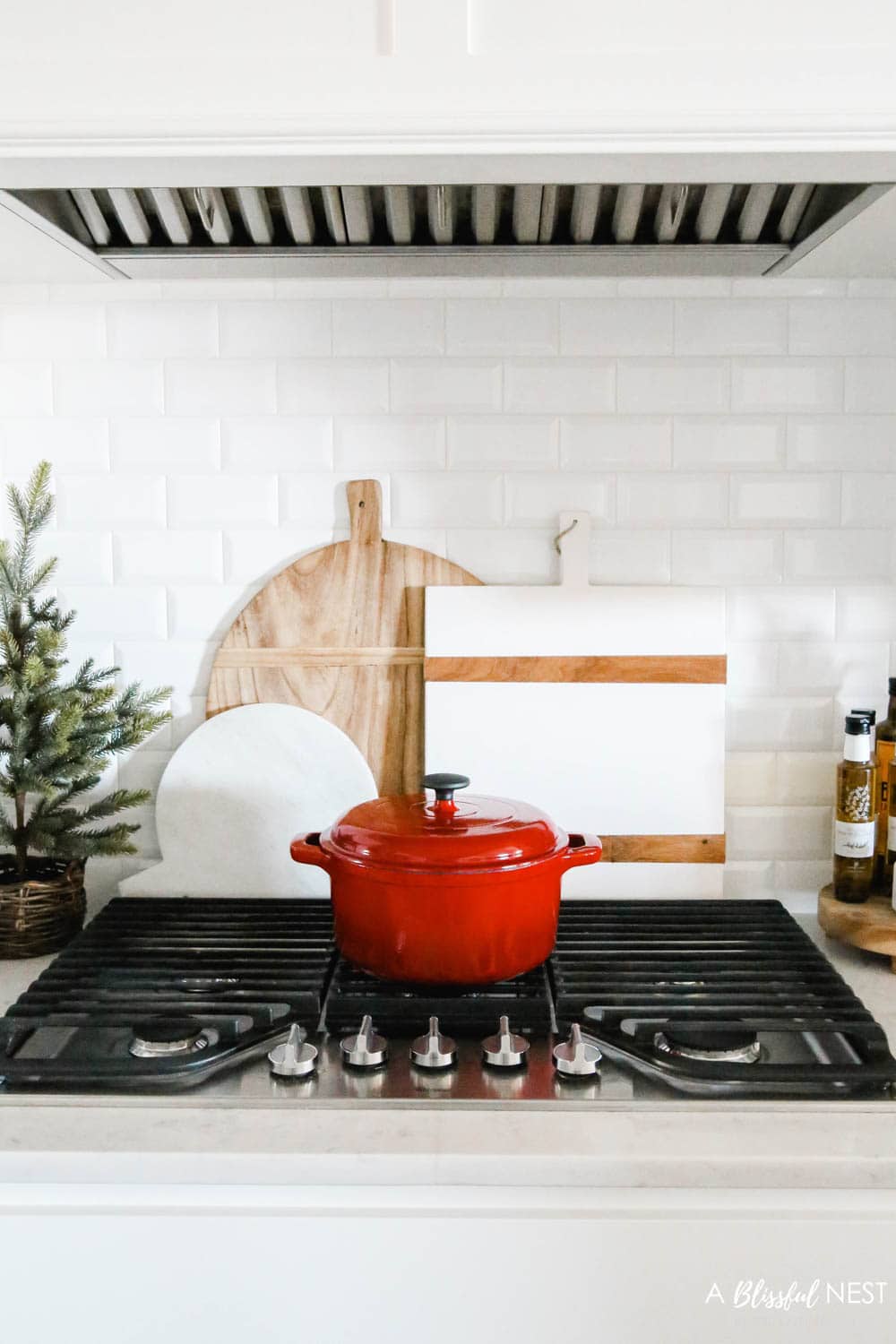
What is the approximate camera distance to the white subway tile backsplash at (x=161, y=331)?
1.50 m

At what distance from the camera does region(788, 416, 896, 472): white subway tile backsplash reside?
1.50m

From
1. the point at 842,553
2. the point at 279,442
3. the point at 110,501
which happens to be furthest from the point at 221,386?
the point at 842,553

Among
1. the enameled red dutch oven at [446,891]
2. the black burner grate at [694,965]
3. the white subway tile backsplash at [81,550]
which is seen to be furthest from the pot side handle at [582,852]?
the white subway tile backsplash at [81,550]

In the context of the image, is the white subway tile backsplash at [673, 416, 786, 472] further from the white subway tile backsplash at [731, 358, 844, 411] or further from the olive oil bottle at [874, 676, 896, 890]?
the olive oil bottle at [874, 676, 896, 890]

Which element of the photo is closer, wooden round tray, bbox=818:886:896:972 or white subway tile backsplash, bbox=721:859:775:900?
wooden round tray, bbox=818:886:896:972

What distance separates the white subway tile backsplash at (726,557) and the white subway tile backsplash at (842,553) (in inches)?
0.9

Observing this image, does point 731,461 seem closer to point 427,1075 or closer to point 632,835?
point 632,835

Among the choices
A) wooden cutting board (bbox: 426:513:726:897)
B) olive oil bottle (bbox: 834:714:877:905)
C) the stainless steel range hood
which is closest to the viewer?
the stainless steel range hood

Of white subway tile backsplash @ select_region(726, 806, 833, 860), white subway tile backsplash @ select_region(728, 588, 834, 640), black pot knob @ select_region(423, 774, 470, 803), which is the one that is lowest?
white subway tile backsplash @ select_region(726, 806, 833, 860)

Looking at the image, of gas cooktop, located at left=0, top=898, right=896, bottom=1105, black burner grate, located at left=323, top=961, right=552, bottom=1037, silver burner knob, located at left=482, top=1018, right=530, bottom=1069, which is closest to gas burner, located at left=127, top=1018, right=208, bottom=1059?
gas cooktop, located at left=0, top=898, right=896, bottom=1105

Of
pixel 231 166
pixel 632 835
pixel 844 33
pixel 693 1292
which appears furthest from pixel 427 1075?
pixel 844 33

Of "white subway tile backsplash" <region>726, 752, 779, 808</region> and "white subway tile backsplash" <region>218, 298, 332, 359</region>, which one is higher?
"white subway tile backsplash" <region>218, 298, 332, 359</region>

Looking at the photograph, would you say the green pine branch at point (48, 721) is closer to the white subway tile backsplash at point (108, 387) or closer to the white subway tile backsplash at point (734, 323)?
the white subway tile backsplash at point (108, 387)

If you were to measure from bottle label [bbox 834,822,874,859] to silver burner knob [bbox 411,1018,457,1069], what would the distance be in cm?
61
